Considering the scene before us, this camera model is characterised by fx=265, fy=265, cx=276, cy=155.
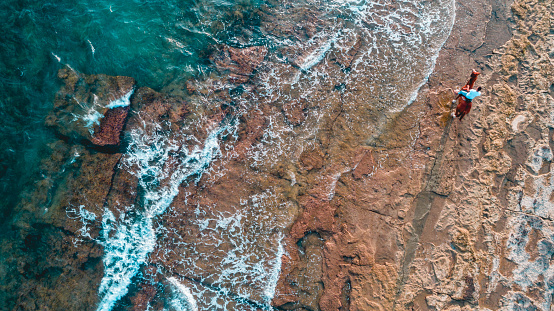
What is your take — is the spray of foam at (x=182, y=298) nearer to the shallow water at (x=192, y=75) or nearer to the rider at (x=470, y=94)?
the shallow water at (x=192, y=75)

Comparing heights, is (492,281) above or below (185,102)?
below

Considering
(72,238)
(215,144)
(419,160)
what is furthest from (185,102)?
(419,160)

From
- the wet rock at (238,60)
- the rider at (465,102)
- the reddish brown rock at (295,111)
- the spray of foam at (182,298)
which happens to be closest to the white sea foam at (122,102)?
the wet rock at (238,60)

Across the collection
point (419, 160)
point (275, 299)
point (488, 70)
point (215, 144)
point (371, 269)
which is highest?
point (488, 70)

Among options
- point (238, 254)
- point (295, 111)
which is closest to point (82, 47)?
point (295, 111)

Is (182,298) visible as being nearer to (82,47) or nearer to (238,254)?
(238,254)

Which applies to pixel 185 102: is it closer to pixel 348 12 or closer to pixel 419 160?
pixel 348 12
